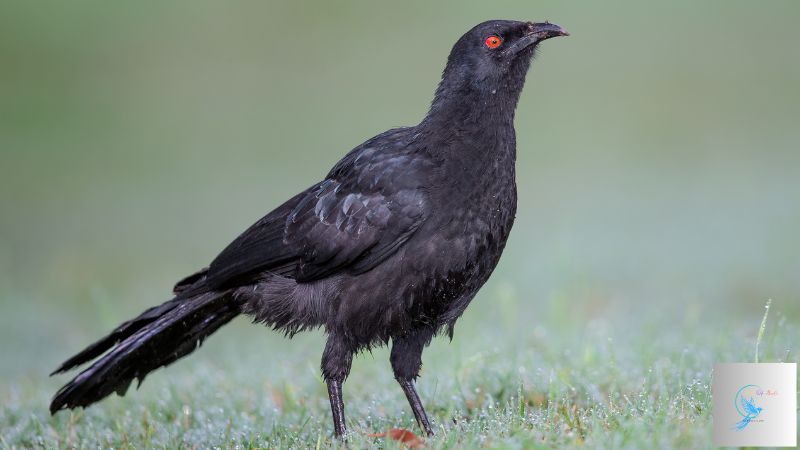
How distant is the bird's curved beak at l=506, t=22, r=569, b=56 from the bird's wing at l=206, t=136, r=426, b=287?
786 millimetres

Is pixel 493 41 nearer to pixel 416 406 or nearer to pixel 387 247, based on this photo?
pixel 387 247

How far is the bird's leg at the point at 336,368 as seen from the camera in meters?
4.93

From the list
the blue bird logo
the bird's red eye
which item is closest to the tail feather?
the bird's red eye

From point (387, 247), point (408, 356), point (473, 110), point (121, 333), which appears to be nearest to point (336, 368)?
point (408, 356)

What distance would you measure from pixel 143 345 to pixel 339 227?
1291 millimetres

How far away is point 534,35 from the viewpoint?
5.12 metres

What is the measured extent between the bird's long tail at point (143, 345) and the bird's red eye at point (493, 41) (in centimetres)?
190

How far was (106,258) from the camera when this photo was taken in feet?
40.6

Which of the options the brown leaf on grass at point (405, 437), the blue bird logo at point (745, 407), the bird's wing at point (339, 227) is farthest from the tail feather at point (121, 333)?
the blue bird logo at point (745, 407)

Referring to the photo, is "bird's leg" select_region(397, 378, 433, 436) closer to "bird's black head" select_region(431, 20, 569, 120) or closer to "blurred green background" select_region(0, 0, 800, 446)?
"blurred green background" select_region(0, 0, 800, 446)

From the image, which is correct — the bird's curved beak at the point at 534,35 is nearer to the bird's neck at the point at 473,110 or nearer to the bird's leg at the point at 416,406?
the bird's neck at the point at 473,110

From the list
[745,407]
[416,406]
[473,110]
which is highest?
[473,110]

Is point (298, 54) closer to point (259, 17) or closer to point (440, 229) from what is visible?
point (259, 17)

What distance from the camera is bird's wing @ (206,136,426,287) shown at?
4770mm
